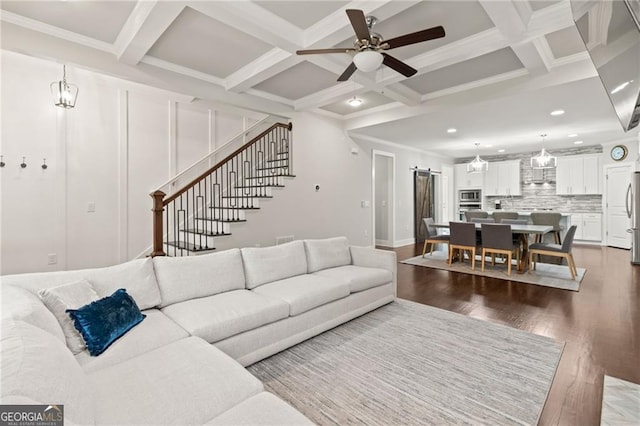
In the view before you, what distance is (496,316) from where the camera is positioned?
10.8 ft

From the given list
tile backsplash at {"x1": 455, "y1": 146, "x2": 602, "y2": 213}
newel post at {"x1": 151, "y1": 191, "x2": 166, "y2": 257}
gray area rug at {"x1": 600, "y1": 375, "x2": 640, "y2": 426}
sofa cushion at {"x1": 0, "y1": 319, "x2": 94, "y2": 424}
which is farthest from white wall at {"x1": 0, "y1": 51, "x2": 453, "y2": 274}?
tile backsplash at {"x1": 455, "y1": 146, "x2": 602, "y2": 213}

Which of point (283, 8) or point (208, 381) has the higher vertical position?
point (283, 8)

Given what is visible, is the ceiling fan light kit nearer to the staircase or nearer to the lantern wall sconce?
the staircase

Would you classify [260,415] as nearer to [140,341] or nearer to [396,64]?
[140,341]

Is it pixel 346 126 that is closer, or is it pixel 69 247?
pixel 69 247

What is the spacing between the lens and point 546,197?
9195mm

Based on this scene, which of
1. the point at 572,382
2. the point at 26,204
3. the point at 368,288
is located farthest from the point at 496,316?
the point at 26,204

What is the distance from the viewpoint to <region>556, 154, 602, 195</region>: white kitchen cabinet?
8199mm

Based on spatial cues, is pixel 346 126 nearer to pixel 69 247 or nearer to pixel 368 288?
pixel 368 288

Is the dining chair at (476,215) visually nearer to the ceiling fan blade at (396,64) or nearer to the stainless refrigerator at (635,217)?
the stainless refrigerator at (635,217)

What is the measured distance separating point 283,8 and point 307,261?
8.48 ft

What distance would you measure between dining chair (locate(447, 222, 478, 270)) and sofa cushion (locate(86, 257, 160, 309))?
498cm

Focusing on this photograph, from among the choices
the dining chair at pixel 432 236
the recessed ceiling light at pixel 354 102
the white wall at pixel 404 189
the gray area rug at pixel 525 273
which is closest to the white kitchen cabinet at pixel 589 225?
the gray area rug at pixel 525 273

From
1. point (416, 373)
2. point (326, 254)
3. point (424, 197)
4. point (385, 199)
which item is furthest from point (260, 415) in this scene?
point (424, 197)
